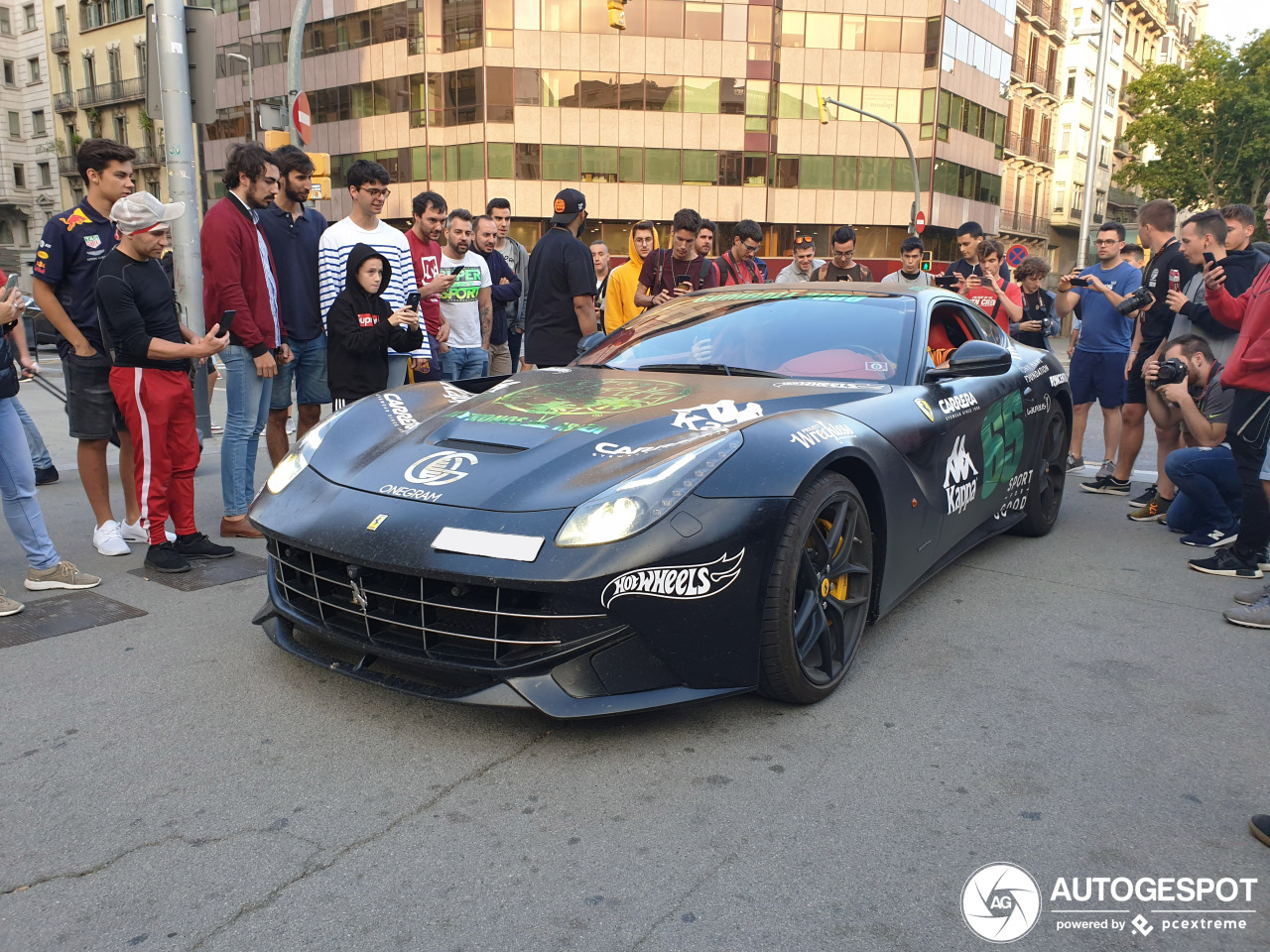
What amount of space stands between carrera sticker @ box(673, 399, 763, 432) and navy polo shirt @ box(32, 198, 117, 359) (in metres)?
3.32

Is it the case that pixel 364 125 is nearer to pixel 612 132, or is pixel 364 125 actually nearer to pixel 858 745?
pixel 612 132

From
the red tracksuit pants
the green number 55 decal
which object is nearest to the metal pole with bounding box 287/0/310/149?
the red tracksuit pants

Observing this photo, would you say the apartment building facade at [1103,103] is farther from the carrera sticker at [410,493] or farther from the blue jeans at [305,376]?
the carrera sticker at [410,493]

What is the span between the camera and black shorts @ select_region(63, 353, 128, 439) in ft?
15.6

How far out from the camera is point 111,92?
4897 centimetres

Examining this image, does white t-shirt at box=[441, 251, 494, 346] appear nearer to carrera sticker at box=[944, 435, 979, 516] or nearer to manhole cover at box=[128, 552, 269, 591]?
manhole cover at box=[128, 552, 269, 591]

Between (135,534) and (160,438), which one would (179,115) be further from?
(160,438)

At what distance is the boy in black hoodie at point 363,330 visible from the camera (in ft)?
16.8

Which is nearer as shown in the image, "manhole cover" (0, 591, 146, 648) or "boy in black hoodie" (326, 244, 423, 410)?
"manhole cover" (0, 591, 146, 648)

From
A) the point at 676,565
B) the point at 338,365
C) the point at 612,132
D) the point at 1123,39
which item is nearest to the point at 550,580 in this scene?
the point at 676,565

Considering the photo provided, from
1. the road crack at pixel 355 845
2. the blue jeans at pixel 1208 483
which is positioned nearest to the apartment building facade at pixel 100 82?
the blue jeans at pixel 1208 483

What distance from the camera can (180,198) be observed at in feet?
25.2

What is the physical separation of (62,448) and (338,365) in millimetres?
3957

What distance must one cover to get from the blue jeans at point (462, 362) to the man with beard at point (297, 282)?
1.14 m
